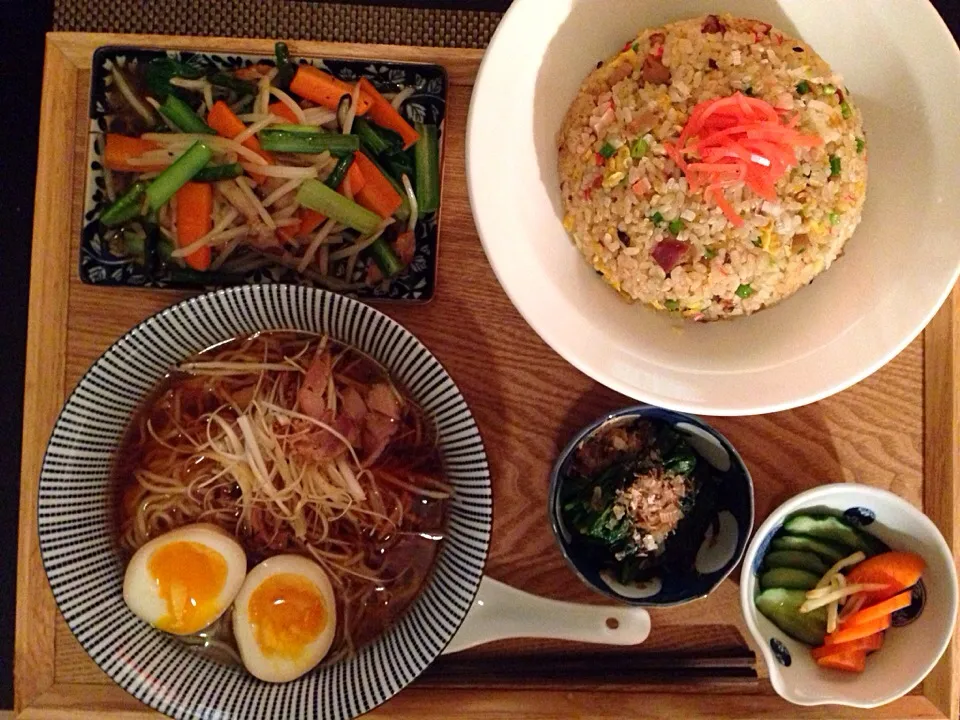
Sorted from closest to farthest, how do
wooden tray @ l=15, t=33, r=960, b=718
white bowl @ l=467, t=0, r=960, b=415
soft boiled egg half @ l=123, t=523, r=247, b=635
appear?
white bowl @ l=467, t=0, r=960, b=415 → soft boiled egg half @ l=123, t=523, r=247, b=635 → wooden tray @ l=15, t=33, r=960, b=718

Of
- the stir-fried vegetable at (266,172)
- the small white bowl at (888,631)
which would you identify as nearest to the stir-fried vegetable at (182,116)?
the stir-fried vegetable at (266,172)

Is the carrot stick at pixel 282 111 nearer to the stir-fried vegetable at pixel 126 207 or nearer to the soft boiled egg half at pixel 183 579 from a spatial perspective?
the stir-fried vegetable at pixel 126 207

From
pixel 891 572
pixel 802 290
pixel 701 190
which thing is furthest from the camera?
pixel 891 572

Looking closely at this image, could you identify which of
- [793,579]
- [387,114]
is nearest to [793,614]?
[793,579]

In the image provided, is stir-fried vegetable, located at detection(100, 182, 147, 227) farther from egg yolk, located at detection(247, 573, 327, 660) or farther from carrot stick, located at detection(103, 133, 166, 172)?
egg yolk, located at detection(247, 573, 327, 660)

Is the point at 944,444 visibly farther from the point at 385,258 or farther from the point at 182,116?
the point at 182,116

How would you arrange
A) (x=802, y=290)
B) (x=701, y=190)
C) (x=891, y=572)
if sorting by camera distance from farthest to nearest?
(x=891, y=572) → (x=802, y=290) → (x=701, y=190)

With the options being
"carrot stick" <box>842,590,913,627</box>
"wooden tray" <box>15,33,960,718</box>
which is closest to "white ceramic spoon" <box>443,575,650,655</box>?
"wooden tray" <box>15,33,960,718</box>

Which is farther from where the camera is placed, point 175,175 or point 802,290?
point 175,175
